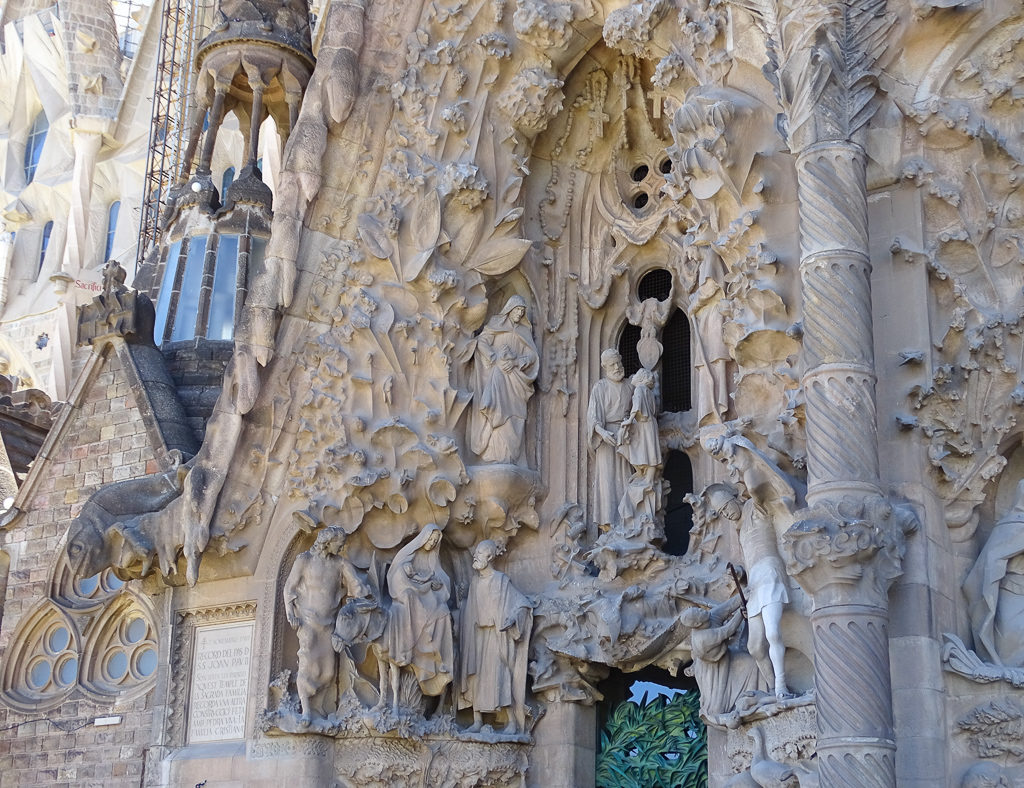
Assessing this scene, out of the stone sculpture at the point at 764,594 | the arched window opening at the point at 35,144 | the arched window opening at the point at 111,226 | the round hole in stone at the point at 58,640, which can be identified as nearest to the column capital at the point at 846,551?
the stone sculpture at the point at 764,594

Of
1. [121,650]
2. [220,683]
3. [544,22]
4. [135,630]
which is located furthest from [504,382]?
[121,650]

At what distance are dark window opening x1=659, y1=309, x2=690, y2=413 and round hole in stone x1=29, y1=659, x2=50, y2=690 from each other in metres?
6.04

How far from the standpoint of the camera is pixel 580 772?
11.7 metres

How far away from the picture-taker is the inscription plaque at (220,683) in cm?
1199

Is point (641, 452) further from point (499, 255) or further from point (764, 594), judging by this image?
point (764, 594)

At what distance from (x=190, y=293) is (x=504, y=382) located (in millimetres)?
6234

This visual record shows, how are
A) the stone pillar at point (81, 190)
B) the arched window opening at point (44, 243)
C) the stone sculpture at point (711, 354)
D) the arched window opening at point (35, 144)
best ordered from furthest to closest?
the arched window opening at point (35, 144)
the arched window opening at point (44, 243)
the stone pillar at point (81, 190)
the stone sculpture at point (711, 354)

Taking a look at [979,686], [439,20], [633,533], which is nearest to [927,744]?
[979,686]

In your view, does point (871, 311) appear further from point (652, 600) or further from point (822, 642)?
point (652, 600)

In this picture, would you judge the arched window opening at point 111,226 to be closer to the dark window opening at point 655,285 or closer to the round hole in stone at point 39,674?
the round hole in stone at point 39,674

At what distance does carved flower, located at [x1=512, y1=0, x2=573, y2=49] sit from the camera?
12086 mm

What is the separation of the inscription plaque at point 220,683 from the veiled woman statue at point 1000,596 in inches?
222

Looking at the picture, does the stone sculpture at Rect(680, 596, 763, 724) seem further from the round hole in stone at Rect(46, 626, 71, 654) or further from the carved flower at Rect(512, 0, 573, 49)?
the round hole in stone at Rect(46, 626, 71, 654)

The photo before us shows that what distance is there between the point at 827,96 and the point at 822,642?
3349 mm
